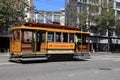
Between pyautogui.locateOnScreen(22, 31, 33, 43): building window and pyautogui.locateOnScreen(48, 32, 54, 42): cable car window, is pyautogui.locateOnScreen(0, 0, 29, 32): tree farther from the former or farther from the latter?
pyautogui.locateOnScreen(22, 31, 33, 43): building window

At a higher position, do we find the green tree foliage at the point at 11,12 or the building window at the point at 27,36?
the green tree foliage at the point at 11,12

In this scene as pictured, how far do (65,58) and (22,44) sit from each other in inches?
191

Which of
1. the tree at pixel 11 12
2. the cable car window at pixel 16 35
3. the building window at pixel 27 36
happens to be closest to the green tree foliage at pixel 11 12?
the tree at pixel 11 12

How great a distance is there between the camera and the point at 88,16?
62406mm

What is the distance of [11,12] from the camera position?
5038 centimetres

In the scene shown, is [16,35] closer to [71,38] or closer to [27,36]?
[27,36]

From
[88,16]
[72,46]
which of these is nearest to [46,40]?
[72,46]

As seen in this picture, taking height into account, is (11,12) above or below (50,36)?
above

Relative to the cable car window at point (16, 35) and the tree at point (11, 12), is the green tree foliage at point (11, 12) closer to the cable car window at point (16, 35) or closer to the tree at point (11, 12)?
the tree at point (11, 12)

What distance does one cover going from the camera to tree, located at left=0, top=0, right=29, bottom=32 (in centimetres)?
4925

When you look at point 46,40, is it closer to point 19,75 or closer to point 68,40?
point 68,40

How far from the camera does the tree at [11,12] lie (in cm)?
4925

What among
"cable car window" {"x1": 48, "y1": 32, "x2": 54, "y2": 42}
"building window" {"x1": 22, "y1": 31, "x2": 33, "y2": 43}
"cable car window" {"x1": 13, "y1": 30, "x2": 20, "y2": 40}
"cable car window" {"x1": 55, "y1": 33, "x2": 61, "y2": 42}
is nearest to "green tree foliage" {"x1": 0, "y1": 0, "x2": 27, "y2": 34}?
"cable car window" {"x1": 55, "y1": 33, "x2": 61, "y2": 42}

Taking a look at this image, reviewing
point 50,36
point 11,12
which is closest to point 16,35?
point 50,36
